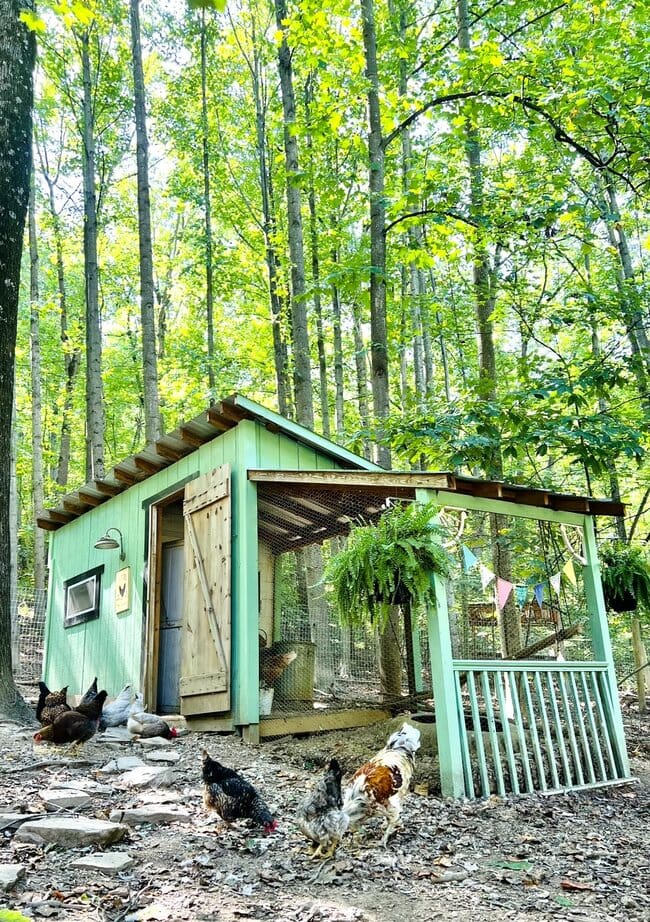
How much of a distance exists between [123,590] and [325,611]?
2825mm

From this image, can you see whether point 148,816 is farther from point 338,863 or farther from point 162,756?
point 162,756

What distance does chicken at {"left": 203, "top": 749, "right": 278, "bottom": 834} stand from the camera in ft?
12.5

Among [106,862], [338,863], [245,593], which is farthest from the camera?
[245,593]

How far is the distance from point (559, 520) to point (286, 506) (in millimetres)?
2672

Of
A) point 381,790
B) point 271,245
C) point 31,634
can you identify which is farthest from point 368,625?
point 271,245

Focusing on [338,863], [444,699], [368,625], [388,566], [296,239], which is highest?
[296,239]

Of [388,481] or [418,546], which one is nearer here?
[418,546]

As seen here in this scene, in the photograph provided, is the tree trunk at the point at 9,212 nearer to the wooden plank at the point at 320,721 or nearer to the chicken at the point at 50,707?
the chicken at the point at 50,707

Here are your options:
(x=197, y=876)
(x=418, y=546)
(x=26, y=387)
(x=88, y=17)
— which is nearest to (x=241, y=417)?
(x=418, y=546)

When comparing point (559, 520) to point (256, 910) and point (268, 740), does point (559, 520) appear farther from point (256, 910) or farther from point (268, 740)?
point (256, 910)

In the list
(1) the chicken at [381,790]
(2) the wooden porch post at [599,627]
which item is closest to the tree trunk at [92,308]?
(2) the wooden porch post at [599,627]

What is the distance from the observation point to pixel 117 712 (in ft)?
22.9

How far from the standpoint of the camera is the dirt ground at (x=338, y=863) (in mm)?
2963

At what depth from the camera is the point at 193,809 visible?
4.23 metres
